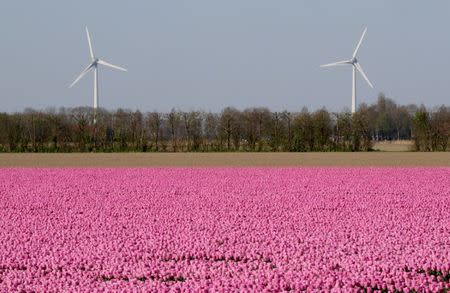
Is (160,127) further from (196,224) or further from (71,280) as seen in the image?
(71,280)

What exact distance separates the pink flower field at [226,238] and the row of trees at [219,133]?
2861 centimetres

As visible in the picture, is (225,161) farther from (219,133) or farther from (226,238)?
(226,238)

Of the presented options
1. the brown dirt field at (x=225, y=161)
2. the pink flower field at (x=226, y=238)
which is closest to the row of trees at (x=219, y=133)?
the brown dirt field at (x=225, y=161)

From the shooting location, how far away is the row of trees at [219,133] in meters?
48.2

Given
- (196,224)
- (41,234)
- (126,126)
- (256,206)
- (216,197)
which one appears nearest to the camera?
(41,234)

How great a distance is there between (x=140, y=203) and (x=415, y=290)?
9094 mm

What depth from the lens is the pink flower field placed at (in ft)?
24.7

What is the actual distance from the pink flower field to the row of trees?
28611mm

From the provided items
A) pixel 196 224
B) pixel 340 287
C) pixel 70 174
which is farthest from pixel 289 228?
pixel 70 174

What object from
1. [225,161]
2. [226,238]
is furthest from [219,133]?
[226,238]

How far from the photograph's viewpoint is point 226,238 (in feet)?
33.6

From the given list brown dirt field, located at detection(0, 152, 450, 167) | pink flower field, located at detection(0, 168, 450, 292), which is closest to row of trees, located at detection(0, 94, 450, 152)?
brown dirt field, located at detection(0, 152, 450, 167)

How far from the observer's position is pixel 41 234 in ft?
35.6

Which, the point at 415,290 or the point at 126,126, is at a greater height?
the point at 126,126
